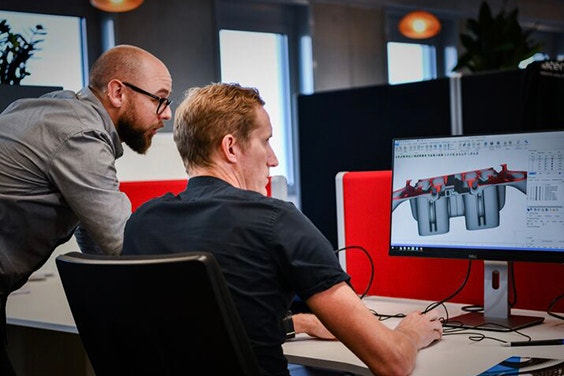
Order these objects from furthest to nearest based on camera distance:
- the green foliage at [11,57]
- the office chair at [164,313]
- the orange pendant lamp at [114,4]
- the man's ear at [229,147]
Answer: the orange pendant lamp at [114,4], the green foliage at [11,57], the man's ear at [229,147], the office chair at [164,313]

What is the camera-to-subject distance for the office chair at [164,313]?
4.15 feet

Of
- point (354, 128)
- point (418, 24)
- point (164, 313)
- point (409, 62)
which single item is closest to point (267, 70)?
point (418, 24)

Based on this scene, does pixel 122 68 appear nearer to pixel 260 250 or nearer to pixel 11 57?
pixel 260 250

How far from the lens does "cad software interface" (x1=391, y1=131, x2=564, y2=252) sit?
205 cm

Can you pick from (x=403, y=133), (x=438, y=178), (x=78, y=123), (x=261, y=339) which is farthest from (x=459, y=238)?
(x=403, y=133)

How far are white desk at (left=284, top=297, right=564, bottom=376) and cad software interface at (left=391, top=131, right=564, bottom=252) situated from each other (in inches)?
9.4

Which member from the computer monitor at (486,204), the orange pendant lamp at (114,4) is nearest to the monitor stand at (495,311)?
the computer monitor at (486,204)

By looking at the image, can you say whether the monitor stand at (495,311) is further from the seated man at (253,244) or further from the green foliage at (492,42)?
the green foliage at (492,42)

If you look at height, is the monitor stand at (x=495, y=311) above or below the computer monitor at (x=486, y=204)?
below

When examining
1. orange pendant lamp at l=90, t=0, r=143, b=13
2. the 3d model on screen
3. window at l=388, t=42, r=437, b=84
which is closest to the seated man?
the 3d model on screen

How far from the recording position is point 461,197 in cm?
218

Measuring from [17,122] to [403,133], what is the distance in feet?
8.85

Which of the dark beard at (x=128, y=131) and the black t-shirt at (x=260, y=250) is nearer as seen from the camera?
the black t-shirt at (x=260, y=250)

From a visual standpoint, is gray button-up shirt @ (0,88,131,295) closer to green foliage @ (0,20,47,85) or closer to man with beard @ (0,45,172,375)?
man with beard @ (0,45,172,375)
